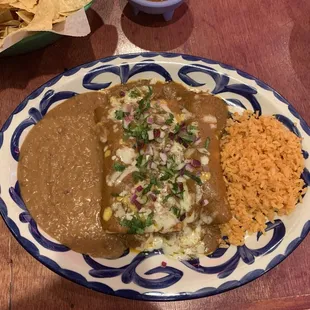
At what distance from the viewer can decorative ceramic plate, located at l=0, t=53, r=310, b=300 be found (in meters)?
1.61

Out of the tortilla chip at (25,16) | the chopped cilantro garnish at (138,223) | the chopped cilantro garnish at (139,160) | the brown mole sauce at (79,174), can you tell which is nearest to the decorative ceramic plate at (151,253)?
the brown mole sauce at (79,174)

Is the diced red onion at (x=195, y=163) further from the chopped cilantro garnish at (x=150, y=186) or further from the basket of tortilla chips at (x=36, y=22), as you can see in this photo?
the basket of tortilla chips at (x=36, y=22)

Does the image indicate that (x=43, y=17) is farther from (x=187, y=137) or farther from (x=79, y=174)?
(x=187, y=137)

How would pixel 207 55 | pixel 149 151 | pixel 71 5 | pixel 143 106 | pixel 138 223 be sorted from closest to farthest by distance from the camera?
1. pixel 138 223
2. pixel 149 151
3. pixel 143 106
4. pixel 71 5
5. pixel 207 55

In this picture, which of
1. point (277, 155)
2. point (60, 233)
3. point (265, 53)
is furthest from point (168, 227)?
point (265, 53)

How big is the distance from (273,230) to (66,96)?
1187 millimetres

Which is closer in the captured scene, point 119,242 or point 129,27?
point 119,242

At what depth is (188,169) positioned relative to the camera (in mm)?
1679

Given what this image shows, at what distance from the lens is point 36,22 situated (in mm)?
1771

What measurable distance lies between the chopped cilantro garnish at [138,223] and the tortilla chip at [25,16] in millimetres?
1077

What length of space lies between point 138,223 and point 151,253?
0.72 ft

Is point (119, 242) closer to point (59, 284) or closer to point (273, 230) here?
point (59, 284)

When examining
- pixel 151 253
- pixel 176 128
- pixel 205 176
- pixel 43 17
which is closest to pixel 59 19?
pixel 43 17

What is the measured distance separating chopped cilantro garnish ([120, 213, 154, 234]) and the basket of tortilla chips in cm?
94
